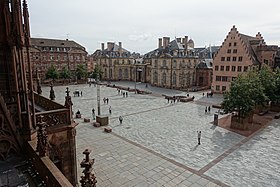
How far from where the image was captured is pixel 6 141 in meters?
5.82

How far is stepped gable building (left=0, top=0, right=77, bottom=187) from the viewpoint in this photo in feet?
16.5

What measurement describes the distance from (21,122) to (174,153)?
487 inches

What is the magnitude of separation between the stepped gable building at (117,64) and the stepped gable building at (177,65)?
1635 cm

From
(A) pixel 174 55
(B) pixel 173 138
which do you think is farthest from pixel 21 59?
(A) pixel 174 55

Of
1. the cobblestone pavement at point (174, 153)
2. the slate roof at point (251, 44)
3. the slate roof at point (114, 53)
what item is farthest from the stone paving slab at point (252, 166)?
the slate roof at point (114, 53)

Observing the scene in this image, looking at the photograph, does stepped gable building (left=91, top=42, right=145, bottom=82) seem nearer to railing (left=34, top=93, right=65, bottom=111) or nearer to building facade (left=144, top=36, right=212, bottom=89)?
building facade (left=144, top=36, right=212, bottom=89)

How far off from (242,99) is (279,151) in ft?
20.7

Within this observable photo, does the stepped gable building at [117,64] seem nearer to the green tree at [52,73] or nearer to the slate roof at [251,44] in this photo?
the green tree at [52,73]

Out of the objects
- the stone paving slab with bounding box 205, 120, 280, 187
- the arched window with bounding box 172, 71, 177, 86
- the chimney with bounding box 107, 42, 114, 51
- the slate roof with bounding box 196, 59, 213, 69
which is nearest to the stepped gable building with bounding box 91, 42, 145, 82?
the chimney with bounding box 107, 42, 114, 51

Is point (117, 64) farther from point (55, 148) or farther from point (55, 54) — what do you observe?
point (55, 148)

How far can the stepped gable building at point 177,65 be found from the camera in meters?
52.7

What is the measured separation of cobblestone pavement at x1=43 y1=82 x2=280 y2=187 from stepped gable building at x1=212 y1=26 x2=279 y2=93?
20.6 meters

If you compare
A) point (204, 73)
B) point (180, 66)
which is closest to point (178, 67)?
point (180, 66)

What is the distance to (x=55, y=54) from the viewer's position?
64438 mm
